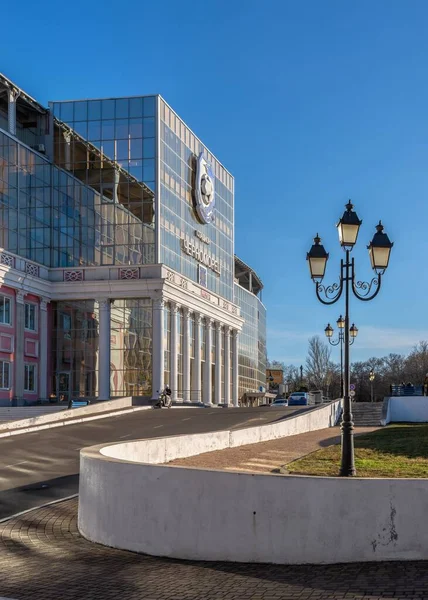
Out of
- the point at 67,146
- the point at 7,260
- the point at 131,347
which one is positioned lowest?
the point at 131,347

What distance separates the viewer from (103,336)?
60.2 m

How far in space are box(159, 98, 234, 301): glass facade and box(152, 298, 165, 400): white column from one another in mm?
4755

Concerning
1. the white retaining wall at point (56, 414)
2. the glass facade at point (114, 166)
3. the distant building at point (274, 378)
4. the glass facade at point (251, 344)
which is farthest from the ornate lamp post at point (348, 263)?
the distant building at point (274, 378)

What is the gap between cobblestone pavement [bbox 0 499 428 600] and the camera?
874 centimetres

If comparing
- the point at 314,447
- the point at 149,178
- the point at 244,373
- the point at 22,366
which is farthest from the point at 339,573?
the point at 244,373

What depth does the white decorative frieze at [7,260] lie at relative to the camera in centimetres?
5360

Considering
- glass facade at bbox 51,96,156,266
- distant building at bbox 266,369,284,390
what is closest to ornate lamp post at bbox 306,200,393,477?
glass facade at bbox 51,96,156,266

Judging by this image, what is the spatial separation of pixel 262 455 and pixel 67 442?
27.8 ft

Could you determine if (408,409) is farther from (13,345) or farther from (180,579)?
(180,579)

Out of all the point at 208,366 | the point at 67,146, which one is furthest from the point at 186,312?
the point at 67,146

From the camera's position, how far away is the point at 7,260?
2142 inches

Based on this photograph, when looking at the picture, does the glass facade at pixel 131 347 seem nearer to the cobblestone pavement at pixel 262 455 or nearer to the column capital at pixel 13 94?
the column capital at pixel 13 94

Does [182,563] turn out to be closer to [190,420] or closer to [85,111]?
[190,420]

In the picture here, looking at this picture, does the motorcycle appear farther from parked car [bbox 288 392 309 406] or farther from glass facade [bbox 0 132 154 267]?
parked car [bbox 288 392 309 406]
